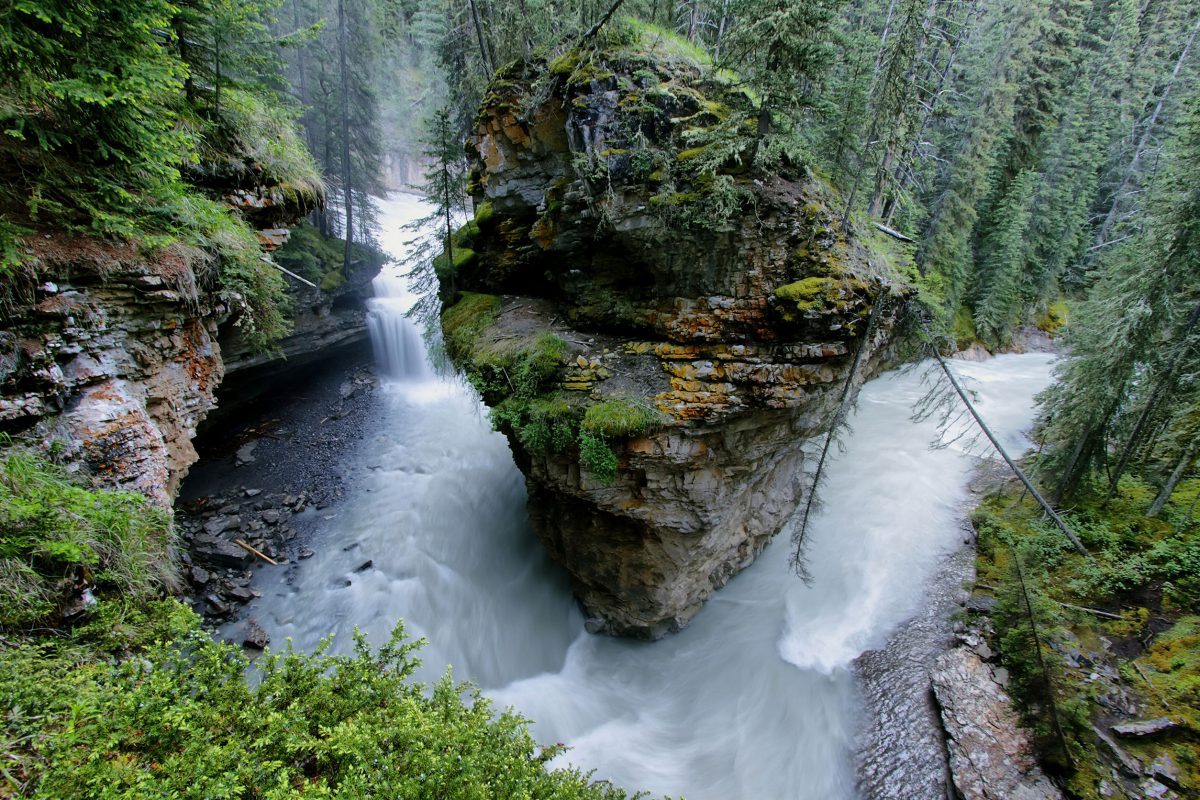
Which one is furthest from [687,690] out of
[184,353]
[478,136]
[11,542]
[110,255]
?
[478,136]

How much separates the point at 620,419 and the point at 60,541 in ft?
21.6

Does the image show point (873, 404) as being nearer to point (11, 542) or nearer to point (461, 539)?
point (461, 539)

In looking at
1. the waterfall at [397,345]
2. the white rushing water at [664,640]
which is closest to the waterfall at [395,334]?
the waterfall at [397,345]

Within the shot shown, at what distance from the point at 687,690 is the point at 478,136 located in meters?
13.7

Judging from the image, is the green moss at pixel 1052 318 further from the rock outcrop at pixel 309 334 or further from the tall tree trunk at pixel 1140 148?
the rock outcrop at pixel 309 334

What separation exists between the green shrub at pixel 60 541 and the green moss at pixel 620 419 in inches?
227

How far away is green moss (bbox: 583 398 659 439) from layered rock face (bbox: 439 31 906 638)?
38 millimetres

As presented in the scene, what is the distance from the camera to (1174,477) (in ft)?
33.9

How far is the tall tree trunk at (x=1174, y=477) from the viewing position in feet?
33.8

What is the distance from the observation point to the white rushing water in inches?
342

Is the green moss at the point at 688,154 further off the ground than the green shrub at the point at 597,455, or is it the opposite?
the green moss at the point at 688,154

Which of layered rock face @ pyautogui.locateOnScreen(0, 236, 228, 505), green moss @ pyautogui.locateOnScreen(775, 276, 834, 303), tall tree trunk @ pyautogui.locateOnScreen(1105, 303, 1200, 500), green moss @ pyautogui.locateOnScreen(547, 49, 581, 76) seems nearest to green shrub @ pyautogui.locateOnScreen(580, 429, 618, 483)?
green moss @ pyautogui.locateOnScreen(775, 276, 834, 303)

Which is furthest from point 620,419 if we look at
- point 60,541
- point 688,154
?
point 60,541

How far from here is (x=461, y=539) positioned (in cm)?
1253
